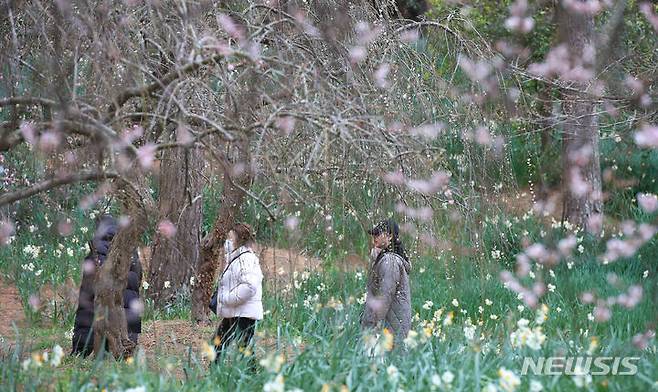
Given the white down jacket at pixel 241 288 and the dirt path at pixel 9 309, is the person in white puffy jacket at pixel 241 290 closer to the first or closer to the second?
the white down jacket at pixel 241 288

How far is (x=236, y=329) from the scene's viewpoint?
5.42 m

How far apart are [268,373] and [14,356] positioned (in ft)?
4.06

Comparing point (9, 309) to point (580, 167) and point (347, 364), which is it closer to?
point (347, 364)

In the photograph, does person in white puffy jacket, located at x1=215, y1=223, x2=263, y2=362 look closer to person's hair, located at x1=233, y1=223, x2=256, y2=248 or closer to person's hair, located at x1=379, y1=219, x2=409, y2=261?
person's hair, located at x1=233, y1=223, x2=256, y2=248

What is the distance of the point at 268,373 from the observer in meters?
4.24

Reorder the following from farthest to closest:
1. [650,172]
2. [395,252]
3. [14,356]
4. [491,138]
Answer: [650,172]
[491,138]
[395,252]
[14,356]

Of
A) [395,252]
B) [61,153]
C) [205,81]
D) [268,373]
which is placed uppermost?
[205,81]

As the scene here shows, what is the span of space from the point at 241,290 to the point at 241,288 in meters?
0.01

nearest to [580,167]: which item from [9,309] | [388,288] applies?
[388,288]

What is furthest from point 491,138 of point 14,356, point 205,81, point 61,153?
point 14,356

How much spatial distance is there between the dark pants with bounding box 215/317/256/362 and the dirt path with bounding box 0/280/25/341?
261 centimetres

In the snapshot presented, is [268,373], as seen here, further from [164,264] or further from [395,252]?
[164,264]

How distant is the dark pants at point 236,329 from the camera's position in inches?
213

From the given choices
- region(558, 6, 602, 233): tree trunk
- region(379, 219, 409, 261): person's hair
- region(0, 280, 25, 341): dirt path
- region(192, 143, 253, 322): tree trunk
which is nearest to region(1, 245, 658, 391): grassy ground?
region(379, 219, 409, 261): person's hair
